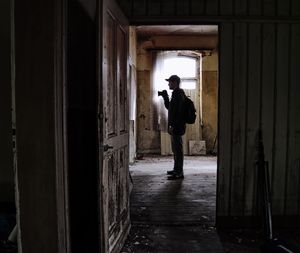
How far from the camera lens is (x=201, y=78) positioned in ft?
31.6

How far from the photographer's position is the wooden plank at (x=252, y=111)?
354 cm

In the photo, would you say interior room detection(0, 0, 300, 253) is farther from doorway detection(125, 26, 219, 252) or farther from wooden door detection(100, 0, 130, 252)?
doorway detection(125, 26, 219, 252)

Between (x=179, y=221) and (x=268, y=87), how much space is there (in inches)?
65.7

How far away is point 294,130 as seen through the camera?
361 cm

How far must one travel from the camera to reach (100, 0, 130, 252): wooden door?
2.42 meters

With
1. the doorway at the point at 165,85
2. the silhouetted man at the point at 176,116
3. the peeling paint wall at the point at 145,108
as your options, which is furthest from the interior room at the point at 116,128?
the peeling paint wall at the point at 145,108

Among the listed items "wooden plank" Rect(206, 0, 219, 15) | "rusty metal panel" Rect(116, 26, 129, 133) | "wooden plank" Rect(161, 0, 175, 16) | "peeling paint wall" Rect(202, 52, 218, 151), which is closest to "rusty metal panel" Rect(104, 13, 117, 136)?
"rusty metal panel" Rect(116, 26, 129, 133)

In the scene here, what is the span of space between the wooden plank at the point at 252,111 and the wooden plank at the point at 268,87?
6 centimetres

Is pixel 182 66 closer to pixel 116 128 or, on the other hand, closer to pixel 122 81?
pixel 122 81

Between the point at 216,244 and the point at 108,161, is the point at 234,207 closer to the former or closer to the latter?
the point at 216,244

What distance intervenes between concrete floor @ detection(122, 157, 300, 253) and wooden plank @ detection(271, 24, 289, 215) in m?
0.39

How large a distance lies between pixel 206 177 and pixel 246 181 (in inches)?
98.6

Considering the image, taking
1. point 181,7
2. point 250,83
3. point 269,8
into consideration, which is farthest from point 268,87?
point 181,7

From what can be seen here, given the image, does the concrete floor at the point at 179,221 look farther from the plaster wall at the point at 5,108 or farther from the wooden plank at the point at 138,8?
the wooden plank at the point at 138,8
